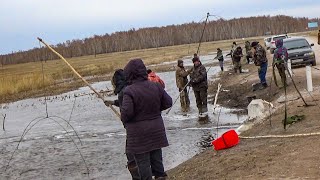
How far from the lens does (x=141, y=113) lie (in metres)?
6.57

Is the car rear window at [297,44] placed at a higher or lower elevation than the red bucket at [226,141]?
higher

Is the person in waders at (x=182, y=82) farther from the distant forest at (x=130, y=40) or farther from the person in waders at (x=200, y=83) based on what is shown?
the distant forest at (x=130, y=40)

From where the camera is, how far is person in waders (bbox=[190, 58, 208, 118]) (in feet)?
54.9

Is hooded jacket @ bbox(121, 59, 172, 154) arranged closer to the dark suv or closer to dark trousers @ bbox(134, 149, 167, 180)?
dark trousers @ bbox(134, 149, 167, 180)

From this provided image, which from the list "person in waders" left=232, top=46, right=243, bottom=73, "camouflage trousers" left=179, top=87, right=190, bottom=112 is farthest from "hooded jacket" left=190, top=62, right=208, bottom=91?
"person in waders" left=232, top=46, right=243, bottom=73

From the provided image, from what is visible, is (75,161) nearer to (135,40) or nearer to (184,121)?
(184,121)

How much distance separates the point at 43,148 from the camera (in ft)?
47.7

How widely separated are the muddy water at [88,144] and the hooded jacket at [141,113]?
3955 mm

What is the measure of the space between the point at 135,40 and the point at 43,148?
113 meters

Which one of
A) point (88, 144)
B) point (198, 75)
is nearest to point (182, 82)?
point (198, 75)

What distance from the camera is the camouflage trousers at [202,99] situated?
17047 millimetres

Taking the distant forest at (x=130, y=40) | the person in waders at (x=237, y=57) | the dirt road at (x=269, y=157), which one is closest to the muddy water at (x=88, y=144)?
the dirt road at (x=269, y=157)

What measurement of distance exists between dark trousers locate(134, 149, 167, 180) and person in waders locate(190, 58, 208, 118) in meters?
9.75

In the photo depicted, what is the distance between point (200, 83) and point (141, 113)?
34.5ft
